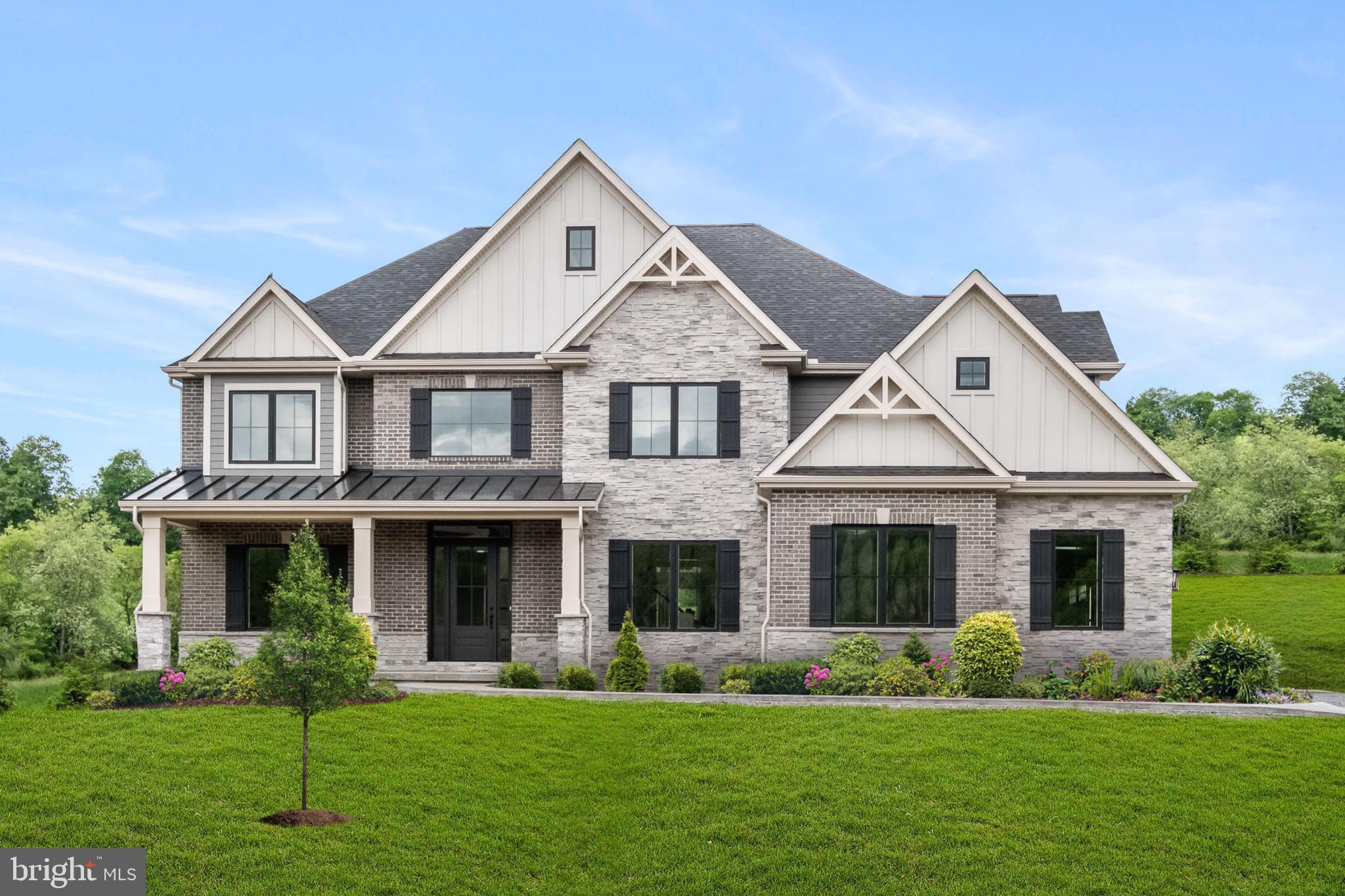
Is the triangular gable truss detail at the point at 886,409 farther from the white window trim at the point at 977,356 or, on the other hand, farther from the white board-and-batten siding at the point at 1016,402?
the white window trim at the point at 977,356

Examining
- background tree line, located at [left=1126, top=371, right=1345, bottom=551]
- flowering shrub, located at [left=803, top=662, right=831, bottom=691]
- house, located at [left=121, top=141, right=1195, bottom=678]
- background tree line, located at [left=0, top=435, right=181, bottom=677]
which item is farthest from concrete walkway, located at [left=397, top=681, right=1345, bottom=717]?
background tree line, located at [left=1126, top=371, right=1345, bottom=551]

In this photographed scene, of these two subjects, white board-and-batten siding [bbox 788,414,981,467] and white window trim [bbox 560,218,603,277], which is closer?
white board-and-batten siding [bbox 788,414,981,467]

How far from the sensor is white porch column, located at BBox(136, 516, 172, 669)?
19.2 meters

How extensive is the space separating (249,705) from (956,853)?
10.2m

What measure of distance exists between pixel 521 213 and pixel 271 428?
641 centimetres

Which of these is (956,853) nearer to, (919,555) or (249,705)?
(919,555)

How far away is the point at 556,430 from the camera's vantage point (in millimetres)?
20906

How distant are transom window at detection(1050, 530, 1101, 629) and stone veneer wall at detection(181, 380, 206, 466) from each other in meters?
16.4

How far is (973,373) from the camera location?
19969mm

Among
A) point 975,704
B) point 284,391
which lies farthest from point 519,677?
point 284,391

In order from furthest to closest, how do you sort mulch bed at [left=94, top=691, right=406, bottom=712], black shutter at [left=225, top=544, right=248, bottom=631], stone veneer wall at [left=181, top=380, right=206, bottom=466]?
stone veneer wall at [left=181, top=380, right=206, bottom=466] < black shutter at [left=225, top=544, right=248, bottom=631] < mulch bed at [left=94, top=691, right=406, bottom=712]

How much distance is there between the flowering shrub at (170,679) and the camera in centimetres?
1686

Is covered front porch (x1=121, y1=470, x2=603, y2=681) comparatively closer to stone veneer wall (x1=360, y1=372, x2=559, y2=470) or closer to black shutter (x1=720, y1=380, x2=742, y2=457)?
stone veneer wall (x1=360, y1=372, x2=559, y2=470)

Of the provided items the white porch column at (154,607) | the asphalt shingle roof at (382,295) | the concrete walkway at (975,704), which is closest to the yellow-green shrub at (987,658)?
the concrete walkway at (975,704)
